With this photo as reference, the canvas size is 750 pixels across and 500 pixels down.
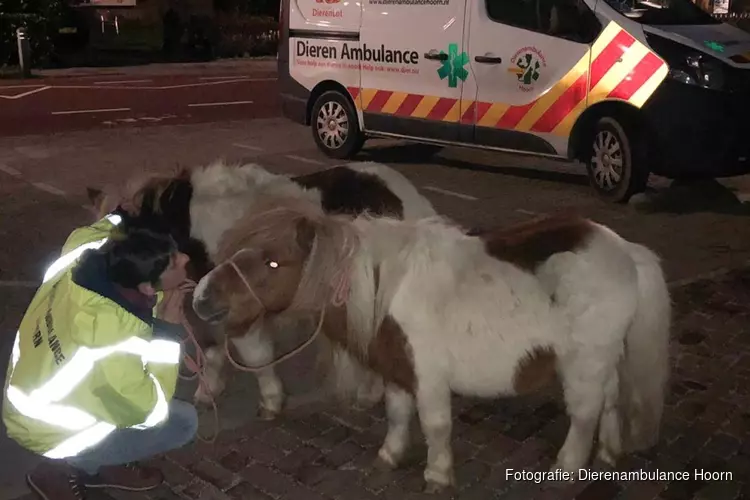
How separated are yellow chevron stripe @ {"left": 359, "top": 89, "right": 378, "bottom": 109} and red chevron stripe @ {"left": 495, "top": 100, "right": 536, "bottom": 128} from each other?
188 cm

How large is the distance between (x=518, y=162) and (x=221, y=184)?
7.61 metres

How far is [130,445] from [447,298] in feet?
4.70

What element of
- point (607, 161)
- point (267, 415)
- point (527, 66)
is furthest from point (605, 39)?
point (267, 415)

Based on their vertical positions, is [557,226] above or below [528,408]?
above

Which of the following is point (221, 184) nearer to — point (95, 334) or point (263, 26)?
point (95, 334)

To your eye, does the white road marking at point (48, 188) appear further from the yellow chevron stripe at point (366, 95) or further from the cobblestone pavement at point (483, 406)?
the yellow chevron stripe at point (366, 95)

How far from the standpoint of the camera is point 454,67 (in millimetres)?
9461

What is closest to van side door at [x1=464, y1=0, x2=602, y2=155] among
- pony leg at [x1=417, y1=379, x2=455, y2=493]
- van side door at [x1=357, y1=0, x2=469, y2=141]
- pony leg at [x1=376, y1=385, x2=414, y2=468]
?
van side door at [x1=357, y1=0, x2=469, y2=141]

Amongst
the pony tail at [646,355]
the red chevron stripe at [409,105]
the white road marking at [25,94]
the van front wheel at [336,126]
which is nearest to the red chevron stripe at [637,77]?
the red chevron stripe at [409,105]

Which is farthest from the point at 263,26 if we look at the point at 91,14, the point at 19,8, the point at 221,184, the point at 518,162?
the point at 221,184

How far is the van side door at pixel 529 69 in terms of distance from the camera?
8531mm

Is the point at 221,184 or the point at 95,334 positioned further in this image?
the point at 221,184

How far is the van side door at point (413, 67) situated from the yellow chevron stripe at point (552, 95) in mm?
916

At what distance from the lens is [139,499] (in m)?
3.58
